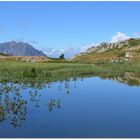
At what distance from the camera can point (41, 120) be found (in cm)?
2580

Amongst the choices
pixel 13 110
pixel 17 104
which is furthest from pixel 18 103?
pixel 13 110

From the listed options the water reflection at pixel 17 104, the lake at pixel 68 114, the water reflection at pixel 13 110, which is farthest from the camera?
the water reflection at pixel 17 104

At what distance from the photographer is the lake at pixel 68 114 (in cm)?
2270

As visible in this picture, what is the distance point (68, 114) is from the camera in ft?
92.2

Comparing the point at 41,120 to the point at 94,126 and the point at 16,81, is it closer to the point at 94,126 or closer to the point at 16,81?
the point at 94,126

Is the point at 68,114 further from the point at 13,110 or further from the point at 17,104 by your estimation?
the point at 17,104

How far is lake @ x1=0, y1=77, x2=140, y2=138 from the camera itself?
22.7 metres

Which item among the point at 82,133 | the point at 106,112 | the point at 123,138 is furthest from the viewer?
the point at 106,112

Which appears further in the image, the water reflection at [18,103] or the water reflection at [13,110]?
the water reflection at [18,103]

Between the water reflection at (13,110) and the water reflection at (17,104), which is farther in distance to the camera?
the water reflection at (17,104)

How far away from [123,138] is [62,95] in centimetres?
1801

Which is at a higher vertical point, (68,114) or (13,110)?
(13,110)

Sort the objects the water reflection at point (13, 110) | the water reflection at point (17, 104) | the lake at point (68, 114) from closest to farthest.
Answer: the lake at point (68, 114)
the water reflection at point (13, 110)
the water reflection at point (17, 104)

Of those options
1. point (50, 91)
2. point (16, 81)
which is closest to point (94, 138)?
point (50, 91)
